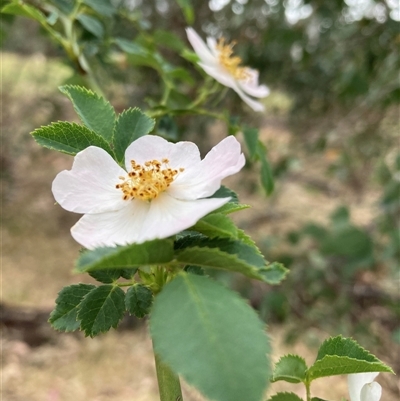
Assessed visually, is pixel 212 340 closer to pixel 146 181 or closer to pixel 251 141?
pixel 146 181

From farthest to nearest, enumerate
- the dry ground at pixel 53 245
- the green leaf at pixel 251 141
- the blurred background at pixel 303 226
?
the dry ground at pixel 53 245 → the blurred background at pixel 303 226 → the green leaf at pixel 251 141

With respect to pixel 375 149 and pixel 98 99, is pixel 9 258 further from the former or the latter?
pixel 98 99

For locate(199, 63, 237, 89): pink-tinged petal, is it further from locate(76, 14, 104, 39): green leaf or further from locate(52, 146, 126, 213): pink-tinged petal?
locate(52, 146, 126, 213): pink-tinged petal

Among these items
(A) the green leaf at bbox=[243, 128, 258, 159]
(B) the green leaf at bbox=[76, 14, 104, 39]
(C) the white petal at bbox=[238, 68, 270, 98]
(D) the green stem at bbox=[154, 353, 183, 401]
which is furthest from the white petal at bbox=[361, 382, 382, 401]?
(B) the green leaf at bbox=[76, 14, 104, 39]

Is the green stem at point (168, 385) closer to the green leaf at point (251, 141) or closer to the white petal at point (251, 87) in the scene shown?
the green leaf at point (251, 141)

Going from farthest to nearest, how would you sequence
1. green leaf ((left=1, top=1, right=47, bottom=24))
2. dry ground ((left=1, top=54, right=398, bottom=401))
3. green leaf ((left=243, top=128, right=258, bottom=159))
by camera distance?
dry ground ((left=1, top=54, right=398, bottom=401)), green leaf ((left=243, top=128, right=258, bottom=159)), green leaf ((left=1, top=1, right=47, bottom=24))

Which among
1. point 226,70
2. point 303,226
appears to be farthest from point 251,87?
point 303,226

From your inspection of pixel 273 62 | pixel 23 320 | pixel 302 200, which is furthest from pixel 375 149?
pixel 23 320

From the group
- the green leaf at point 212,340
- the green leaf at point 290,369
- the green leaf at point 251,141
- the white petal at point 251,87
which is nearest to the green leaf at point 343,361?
the green leaf at point 290,369
